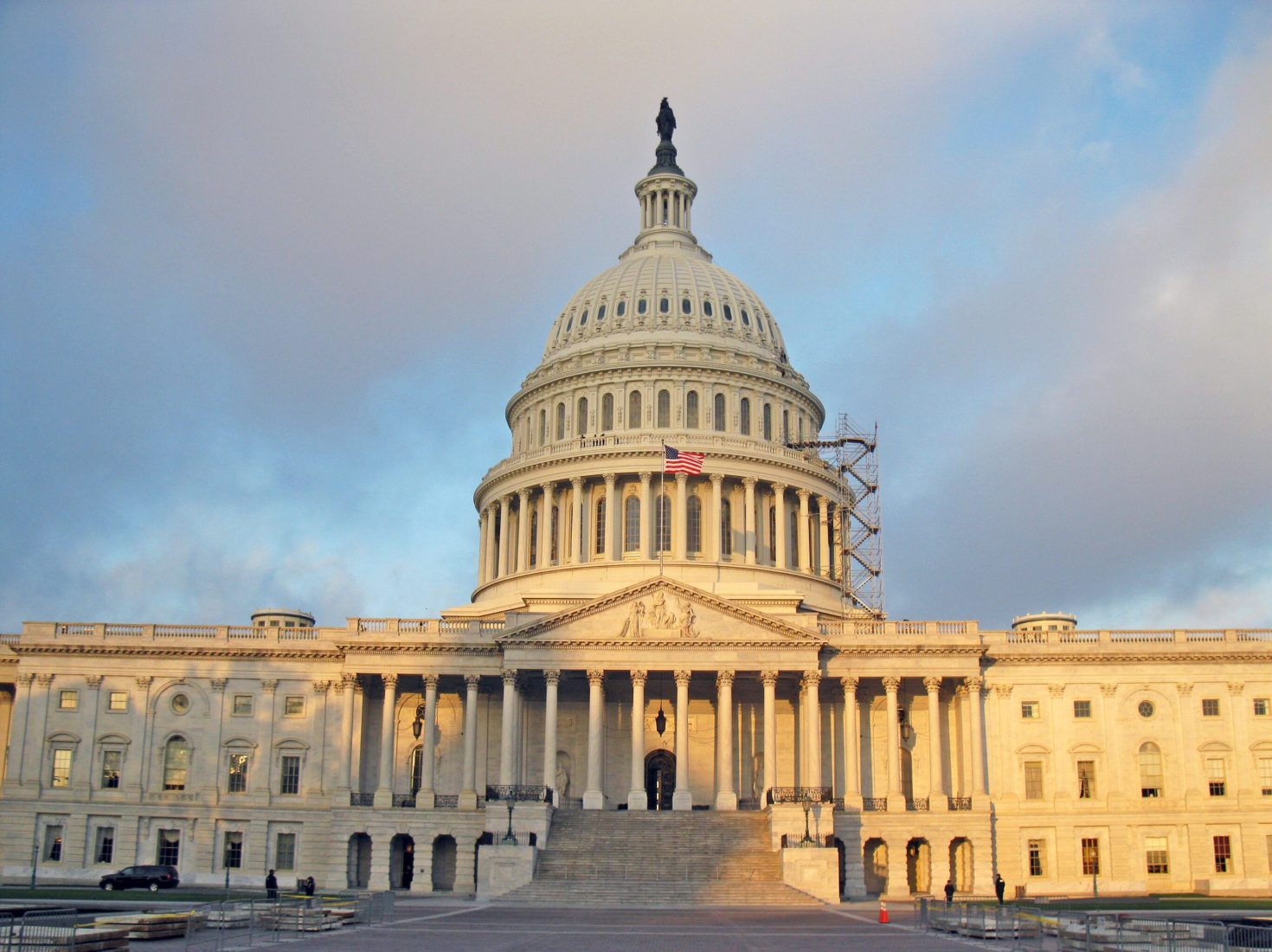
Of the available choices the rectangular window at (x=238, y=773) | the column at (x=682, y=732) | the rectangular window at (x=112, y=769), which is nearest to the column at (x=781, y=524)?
the column at (x=682, y=732)

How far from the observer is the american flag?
82.6m

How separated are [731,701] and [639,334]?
109ft

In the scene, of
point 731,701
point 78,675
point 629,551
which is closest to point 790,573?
point 629,551

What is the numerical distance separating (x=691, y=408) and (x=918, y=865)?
120 ft

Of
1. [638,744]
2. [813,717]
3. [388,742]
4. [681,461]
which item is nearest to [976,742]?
[813,717]

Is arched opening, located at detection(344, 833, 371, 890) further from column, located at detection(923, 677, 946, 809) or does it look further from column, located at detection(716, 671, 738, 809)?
column, located at detection(923, 677, 946, 809)

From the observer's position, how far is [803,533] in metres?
97.1

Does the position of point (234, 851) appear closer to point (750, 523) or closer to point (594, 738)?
point (594, 738)

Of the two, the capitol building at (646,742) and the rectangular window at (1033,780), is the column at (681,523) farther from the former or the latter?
the rectangular window at (1033,780)

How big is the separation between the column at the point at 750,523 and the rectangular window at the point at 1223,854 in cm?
3243

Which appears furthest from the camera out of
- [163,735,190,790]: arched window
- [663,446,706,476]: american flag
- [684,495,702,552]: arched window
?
[684,495,702,552]: arched window

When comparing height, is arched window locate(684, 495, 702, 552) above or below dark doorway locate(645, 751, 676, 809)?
above

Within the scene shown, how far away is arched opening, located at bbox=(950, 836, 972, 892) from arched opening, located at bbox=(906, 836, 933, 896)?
51.1 inches

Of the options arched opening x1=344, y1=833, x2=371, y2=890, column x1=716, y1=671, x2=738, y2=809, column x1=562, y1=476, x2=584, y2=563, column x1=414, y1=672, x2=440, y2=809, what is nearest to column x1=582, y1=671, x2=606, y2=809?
column x1=716, y1=671, x2=738, y2=809
